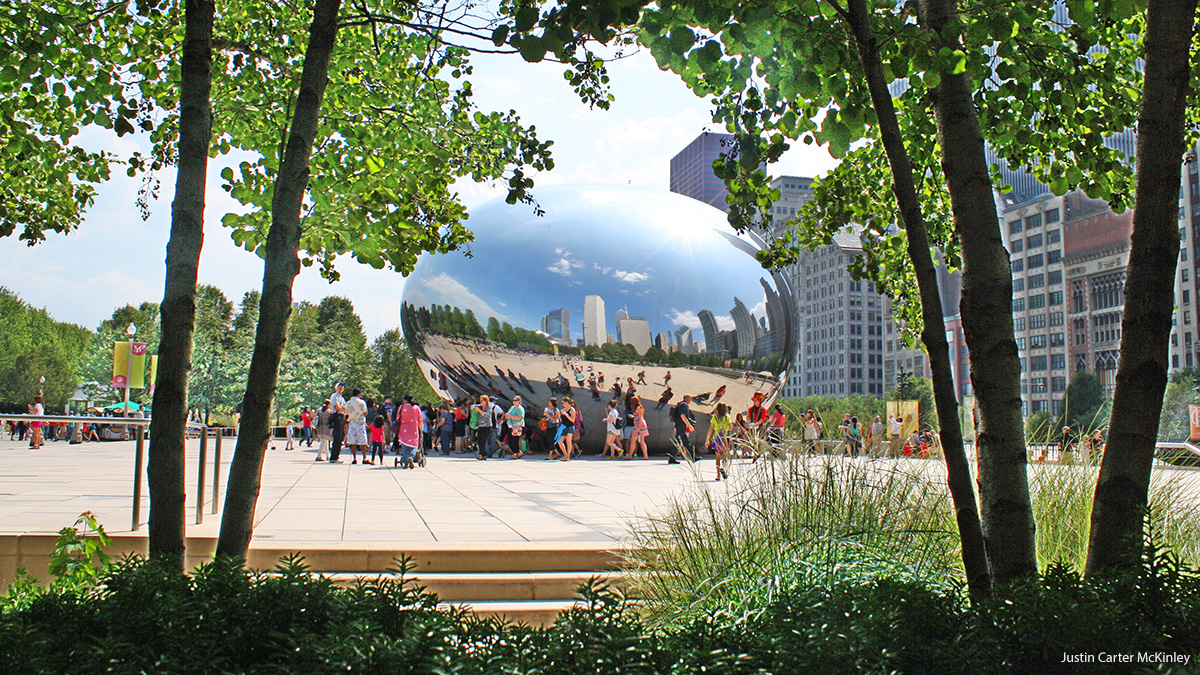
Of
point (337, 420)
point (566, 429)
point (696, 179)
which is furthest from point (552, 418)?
point (696, 179)

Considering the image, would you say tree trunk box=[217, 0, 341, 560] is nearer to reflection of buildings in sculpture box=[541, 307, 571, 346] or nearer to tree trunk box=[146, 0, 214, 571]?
tree trunk box=[146, 0, 214, 571]

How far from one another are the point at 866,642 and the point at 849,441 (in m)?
3.33

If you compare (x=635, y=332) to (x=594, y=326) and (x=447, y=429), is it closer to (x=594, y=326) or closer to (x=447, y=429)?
(x=594, y=326)

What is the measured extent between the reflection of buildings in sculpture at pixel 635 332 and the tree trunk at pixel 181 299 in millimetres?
17979

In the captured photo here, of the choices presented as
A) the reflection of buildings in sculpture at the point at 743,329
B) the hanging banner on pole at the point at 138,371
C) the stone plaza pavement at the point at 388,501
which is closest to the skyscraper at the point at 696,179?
the reflection of buildings in sculpture at the point at 743,329

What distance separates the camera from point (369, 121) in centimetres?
707

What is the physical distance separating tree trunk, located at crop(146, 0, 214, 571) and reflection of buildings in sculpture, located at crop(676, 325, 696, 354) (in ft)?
60.3

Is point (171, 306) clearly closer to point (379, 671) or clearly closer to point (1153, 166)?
point (379, 671)

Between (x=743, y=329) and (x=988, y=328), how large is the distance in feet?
63.6

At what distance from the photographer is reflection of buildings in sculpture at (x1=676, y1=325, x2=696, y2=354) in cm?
2205

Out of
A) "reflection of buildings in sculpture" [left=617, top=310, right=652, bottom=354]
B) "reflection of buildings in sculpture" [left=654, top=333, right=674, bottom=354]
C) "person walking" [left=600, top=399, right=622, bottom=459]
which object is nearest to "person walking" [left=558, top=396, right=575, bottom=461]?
"person walking" [left=600, top=399, right=622, bottom=459]

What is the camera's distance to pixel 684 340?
869 inches

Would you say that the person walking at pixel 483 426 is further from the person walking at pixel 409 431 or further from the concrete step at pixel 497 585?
the concrete step at pixel 497 585

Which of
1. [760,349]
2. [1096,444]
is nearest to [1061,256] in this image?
[760,349]
